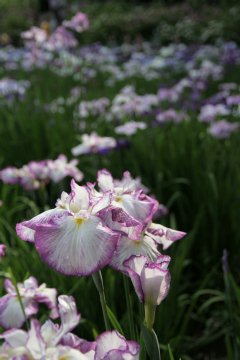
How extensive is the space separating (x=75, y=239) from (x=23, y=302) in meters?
0.38

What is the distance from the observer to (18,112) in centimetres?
377

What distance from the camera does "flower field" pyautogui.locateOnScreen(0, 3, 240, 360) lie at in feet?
2.45

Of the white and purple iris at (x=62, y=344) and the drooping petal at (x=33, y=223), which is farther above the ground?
the drooping petal at (x=33, y=223)

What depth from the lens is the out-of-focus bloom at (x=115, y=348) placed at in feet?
2.23

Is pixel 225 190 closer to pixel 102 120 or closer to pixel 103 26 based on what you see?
pixel 102 120

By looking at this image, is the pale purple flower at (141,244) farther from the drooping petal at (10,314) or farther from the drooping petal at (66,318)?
the drooping petal at (10,314)

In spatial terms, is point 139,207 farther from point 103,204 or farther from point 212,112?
point 212,112

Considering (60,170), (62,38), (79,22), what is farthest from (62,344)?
(62,38)

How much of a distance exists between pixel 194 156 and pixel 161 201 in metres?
0.27

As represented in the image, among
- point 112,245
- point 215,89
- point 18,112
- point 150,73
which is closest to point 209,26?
point 150,73

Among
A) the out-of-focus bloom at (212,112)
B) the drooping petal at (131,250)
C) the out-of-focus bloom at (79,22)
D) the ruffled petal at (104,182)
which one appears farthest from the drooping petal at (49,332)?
the out-of-focus bloom at (79,22)

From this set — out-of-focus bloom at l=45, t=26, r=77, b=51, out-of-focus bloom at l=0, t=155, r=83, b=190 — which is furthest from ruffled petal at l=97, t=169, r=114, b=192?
out-of-focus bloom at l=45, t=26, r=77, b=51

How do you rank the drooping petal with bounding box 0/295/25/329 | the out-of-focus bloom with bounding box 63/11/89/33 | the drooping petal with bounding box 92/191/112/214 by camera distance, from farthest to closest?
the out-of-focus bloom with bounding box 63/11/89/33
the drooping petal with bounding box 0/295/25/329
the drooping petal with bounding box 92/191/112/214

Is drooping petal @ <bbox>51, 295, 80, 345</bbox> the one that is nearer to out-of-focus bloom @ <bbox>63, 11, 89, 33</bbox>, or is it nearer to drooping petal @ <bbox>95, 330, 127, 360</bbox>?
drooping petal @ <bbox>95, 330, 127, 360</bbox>
